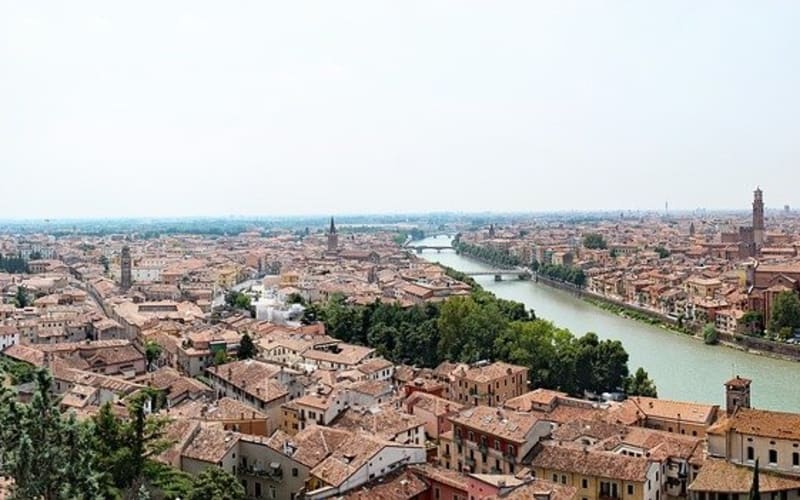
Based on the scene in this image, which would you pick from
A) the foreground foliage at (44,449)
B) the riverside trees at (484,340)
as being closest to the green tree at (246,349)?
the riverside trees at (484,340)

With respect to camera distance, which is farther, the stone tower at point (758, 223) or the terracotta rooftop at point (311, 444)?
the stone tower at point (758, 223)

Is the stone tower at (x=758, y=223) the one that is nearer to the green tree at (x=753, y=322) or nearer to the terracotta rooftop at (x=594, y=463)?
the green tree at (x=753, y=322)

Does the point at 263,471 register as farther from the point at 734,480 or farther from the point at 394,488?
the point at 734,480

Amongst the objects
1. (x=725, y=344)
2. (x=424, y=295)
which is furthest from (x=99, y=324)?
(x=725, y=344)

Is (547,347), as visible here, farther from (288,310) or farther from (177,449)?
(288,310)

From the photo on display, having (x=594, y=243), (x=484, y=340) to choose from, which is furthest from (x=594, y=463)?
(x=594, y=243)

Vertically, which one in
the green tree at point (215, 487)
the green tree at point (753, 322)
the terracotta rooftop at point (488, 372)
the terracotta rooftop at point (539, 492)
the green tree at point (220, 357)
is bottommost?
the green tree at point (753, 322)

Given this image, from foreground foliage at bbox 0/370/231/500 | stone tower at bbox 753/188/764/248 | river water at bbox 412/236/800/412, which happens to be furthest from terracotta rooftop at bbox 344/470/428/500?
stone tower at bbox 753/188/764/248
